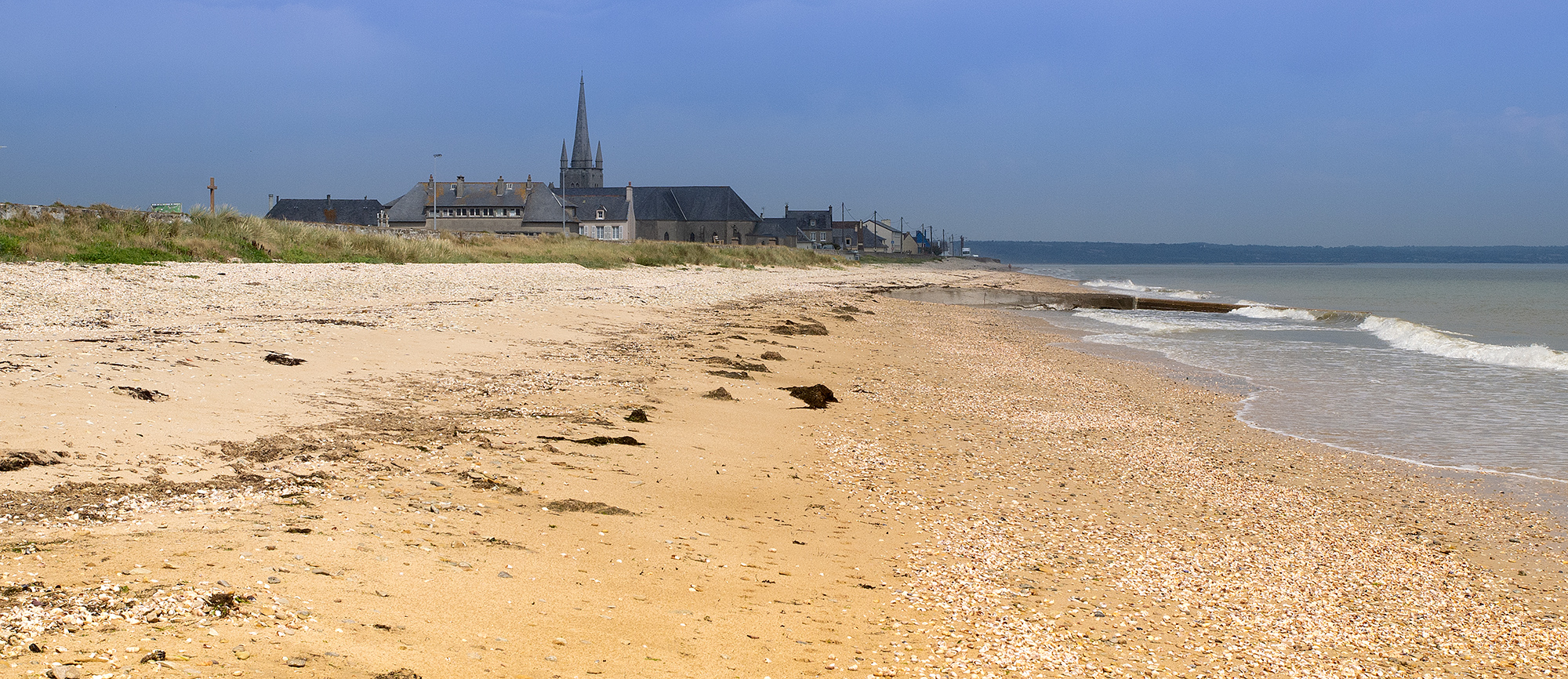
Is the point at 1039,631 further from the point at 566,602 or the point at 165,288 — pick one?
the point at 165,288

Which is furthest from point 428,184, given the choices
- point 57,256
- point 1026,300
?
point 57,256

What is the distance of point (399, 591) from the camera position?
13.0 ft

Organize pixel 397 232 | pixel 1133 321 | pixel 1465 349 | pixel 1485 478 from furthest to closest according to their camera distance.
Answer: pixel 397 232 → pixel 1133 321 → pixel 1465 349 → pixel 1485 478

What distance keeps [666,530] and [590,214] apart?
93.6 metres

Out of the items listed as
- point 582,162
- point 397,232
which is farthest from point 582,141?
point 397,232

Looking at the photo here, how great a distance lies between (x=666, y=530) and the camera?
5.43 meters

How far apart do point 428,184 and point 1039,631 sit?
86050mm

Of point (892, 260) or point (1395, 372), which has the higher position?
point (892, 260)

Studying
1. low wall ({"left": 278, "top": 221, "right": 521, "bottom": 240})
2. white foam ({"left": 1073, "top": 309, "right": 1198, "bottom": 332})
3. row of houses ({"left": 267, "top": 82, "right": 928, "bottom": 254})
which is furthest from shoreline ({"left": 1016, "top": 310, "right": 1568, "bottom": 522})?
row of houses ({"left": 267, "top": 82, "right": 928, "bottom": 254})

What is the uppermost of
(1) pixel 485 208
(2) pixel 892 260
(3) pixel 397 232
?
(1) pixel 485 208

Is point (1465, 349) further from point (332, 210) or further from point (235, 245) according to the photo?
point (332, 210)

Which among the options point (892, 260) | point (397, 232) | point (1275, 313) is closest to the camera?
point (1275, 313)

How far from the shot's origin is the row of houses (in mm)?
81125

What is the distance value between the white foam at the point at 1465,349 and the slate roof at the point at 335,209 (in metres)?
80.2
